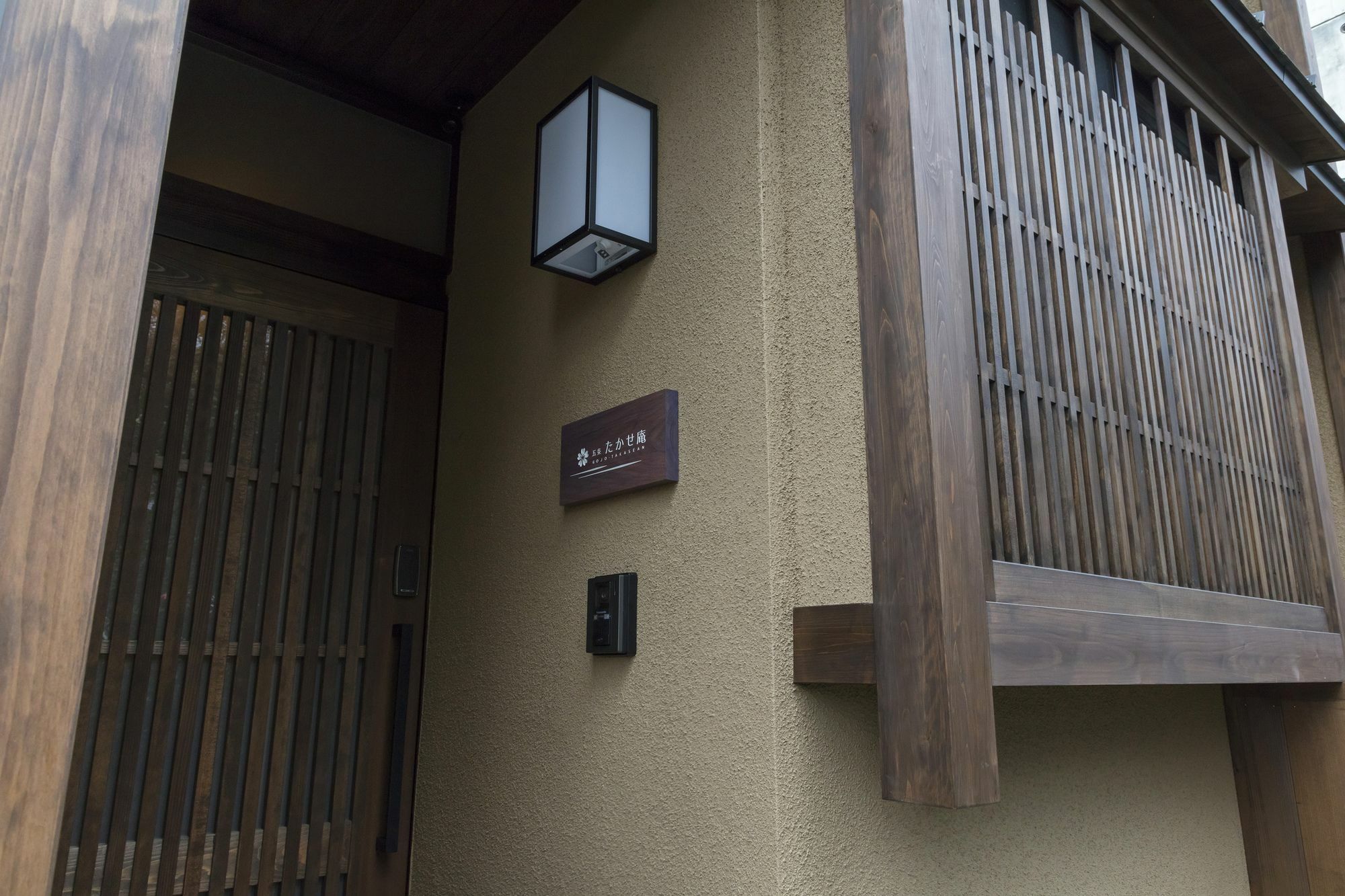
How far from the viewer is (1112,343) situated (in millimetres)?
2033

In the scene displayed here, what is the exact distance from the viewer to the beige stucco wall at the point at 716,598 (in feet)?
5.51

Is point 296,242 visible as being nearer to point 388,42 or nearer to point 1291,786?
point 388,42

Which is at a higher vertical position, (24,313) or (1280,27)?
(1280,27)

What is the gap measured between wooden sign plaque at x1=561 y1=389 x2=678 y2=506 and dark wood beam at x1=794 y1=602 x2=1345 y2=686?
479 millimetres

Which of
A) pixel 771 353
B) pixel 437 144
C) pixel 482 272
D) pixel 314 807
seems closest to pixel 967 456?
pixel 771 353

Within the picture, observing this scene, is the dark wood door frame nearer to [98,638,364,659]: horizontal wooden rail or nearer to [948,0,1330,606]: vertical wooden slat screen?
[98,638,364,659]: horizontal wooden rail

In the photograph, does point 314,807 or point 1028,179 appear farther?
point 314,807

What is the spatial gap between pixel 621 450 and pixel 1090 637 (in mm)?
1026

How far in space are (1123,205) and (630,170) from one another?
119cm

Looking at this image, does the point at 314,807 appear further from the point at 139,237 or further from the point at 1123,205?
the point at 1123,205

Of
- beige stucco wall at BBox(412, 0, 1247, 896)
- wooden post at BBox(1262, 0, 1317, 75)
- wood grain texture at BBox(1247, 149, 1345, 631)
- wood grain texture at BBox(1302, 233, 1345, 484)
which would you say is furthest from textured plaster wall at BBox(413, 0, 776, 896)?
wood grain texture at BBox(1302, 233, 1345, 484)

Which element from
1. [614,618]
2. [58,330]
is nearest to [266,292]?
[614,618]

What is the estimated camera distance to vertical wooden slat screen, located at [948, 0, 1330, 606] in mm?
1759

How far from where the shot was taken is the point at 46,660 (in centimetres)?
85
